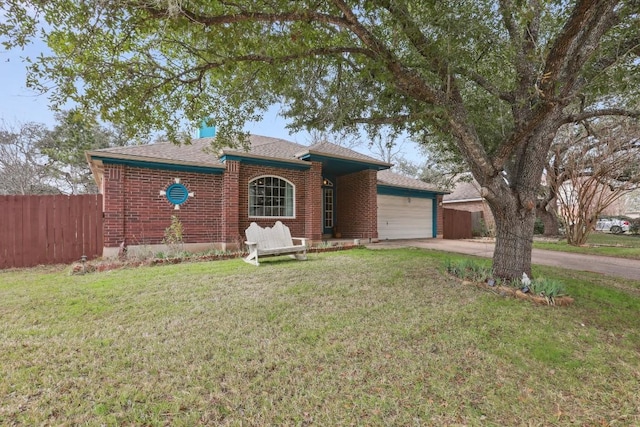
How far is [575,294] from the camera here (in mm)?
4695


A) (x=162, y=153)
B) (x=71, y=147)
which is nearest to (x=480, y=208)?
(x=162, y=153)

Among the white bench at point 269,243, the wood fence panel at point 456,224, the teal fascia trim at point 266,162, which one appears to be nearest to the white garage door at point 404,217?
the wood fence panel at point 456,224

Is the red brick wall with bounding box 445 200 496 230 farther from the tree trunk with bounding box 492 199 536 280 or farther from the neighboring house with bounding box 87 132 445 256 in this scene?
the tree trunk with bounding box 492 199 536 280

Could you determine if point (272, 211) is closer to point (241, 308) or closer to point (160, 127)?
point (160, 127)

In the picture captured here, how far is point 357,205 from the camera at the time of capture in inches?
469

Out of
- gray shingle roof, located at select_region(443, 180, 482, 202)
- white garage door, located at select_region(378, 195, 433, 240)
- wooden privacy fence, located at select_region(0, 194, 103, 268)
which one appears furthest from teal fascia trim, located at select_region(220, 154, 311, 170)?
gray shingle roof, located at select_region(443, 180, 482, 202)

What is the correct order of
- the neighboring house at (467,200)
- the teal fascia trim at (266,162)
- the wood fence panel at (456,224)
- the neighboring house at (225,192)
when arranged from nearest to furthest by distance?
the neighboring house at (225,192) < the teal fascia trim at (266,162) < the wood fence panel at (456,224) < the neighboring house at (467,200)

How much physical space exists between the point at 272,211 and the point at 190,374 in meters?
8.12

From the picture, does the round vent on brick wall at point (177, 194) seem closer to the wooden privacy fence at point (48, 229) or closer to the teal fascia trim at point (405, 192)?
the wooden privacy fence at point (48, 229)

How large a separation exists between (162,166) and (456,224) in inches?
591

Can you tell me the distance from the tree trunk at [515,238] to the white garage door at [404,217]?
8282 millimetres

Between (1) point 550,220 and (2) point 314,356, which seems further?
(1) point 550,220

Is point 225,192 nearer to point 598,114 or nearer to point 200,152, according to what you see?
point 200,152

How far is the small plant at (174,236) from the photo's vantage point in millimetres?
8406
